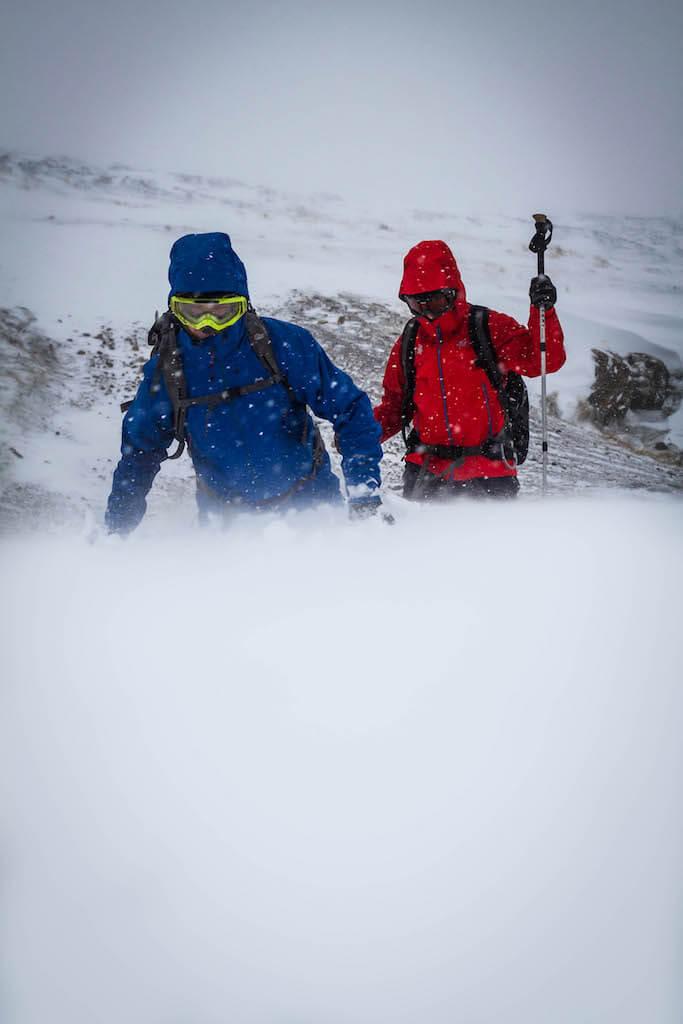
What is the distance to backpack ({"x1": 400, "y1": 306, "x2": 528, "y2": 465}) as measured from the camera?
323 cm

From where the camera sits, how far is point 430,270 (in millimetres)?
3137

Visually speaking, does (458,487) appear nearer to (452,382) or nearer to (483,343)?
(452,382)

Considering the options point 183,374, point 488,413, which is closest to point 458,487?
point 488,413

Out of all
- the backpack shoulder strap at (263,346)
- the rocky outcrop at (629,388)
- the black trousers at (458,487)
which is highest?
the backpack shoulder strap at (263,346)

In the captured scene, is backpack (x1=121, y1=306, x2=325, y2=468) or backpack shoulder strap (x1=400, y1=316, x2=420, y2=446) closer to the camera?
backpack (x1=121, y1=306, x2=325, y2=468)

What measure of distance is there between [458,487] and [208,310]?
1540 mm

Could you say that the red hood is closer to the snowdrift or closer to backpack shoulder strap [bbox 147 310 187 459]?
A: backpack shoulder strap [bbox 147 310 187 459]

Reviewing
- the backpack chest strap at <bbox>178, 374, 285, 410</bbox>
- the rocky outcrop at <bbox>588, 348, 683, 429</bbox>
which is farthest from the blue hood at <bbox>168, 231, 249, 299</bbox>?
the rocky outcrop at <bbox>588, 348, 683, 429</bbox>

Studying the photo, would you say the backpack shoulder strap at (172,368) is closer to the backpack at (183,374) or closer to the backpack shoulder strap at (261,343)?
the backpack at (183,374)

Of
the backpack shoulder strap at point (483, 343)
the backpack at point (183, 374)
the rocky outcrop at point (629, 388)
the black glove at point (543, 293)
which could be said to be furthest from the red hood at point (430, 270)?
the rocky outcrop at point (629, 388)

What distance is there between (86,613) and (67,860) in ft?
2.20

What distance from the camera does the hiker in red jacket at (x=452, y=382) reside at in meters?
3.19

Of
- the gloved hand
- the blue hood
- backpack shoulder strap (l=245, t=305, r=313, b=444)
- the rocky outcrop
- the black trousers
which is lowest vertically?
the rocky outcrop

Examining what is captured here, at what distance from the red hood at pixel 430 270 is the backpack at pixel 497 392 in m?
0.17
